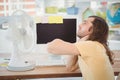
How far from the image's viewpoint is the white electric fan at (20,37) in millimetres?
1726

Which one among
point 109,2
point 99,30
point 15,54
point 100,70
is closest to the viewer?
point 100,70

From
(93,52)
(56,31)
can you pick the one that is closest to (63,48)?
(93,52)

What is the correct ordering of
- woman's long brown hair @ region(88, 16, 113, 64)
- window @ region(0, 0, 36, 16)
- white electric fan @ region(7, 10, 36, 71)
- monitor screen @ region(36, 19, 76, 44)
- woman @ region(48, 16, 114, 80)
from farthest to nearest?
1. window @ region(0, 0, 36, 16)
2. monitor screen @ region(36, 19, 76, 44)
3. white electric fan @ region(7, 10, 36, 71)
4. woman's long brown hair @ region(88, 16, 113, 64)
5. woman @ region(48, 16, 114, 80)

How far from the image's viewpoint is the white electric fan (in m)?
1.73

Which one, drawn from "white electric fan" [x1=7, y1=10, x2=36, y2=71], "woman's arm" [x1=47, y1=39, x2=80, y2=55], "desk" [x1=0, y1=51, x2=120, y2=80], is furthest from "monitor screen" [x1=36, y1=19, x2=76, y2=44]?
"woman's arm" [x1=47, y1=39, x2=80, y2=55]

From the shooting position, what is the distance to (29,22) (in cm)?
179

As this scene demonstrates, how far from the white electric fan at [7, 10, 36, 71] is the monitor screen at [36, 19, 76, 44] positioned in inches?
13.9

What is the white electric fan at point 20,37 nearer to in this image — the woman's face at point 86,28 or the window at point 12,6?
the woman's face at point 86,28

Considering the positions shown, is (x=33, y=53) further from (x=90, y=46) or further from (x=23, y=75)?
(x=90, y=46)

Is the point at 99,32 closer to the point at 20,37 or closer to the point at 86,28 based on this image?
the point at 86,28

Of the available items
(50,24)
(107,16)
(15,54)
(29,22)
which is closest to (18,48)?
(15,54)

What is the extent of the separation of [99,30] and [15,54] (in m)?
0.67

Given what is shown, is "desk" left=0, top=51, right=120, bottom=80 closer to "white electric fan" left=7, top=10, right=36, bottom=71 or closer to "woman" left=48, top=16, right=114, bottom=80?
"white electric fan" left=7, top=10, right=36, bottom=71

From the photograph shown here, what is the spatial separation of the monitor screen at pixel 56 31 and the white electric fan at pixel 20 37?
353 mm
